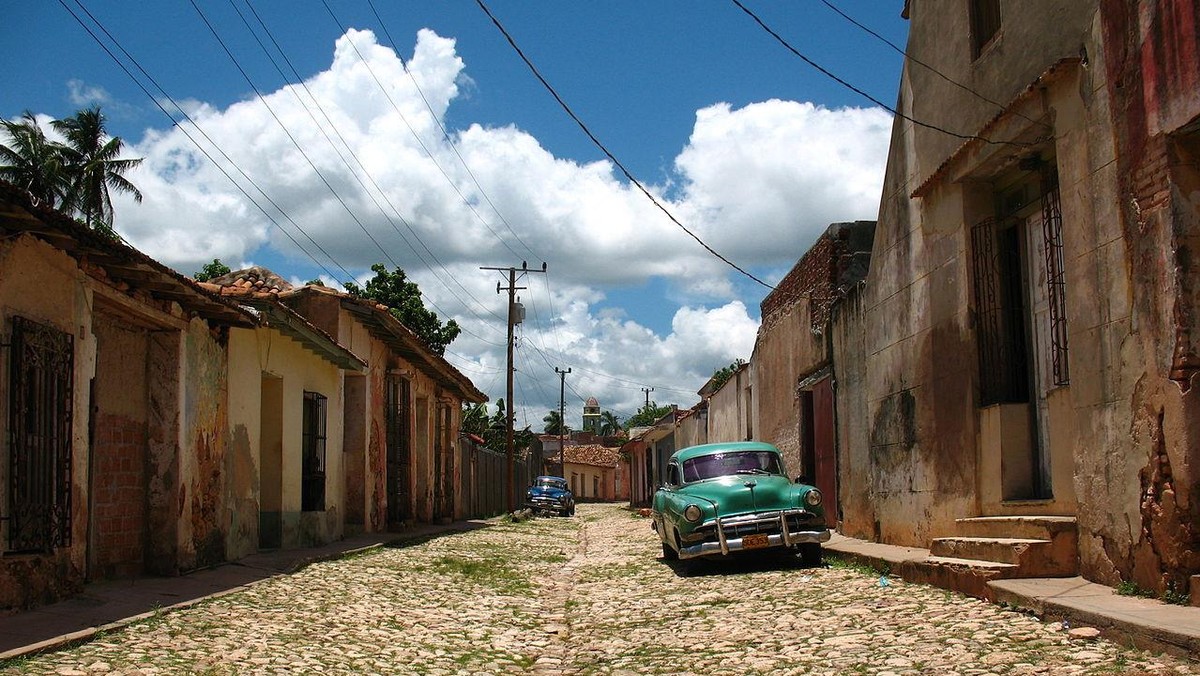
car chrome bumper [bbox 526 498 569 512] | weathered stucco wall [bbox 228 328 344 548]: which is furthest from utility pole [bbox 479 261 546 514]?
weathered stucco wall [bbox 228 328 344 548]

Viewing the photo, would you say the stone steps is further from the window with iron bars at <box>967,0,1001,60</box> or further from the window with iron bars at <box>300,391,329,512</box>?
the window with iron bars at <box>300,391,329,512</box>

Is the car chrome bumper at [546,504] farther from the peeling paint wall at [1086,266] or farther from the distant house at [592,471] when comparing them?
the distant house at [592,471]

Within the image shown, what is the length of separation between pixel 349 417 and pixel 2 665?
13582 mm

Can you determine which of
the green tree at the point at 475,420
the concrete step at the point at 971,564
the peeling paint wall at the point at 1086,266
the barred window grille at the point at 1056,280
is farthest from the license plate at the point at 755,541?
the green tree at the point at 475,420

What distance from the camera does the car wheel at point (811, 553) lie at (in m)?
11.6

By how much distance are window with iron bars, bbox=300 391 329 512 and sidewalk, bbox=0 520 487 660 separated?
2.64 meters

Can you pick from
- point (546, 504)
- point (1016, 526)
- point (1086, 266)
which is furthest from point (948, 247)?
point (546, 504)

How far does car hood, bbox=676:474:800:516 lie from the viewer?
459 inches

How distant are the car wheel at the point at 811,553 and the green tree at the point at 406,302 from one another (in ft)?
101

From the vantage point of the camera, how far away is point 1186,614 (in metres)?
6.04

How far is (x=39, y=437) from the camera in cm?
837

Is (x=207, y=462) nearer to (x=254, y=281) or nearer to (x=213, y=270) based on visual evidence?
(x=254, y=281)

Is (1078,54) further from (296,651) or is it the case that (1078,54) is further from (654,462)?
(654,462)

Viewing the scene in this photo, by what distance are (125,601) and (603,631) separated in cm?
389
